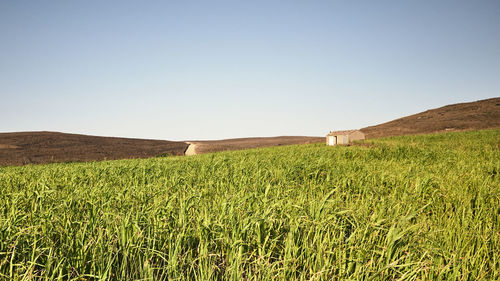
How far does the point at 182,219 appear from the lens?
7.37 feet

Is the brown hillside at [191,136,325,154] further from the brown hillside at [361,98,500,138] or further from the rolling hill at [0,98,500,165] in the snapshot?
the brown hillside at [361,98,500,138]

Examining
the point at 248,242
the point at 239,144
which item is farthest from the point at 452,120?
the point at 248,242

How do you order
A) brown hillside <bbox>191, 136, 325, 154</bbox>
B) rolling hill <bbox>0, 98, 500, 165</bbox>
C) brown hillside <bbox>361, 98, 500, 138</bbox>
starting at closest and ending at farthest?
rolling hill <bbox>0, 98, 500, 165</bbox> < brown hillside <bbox>191, 136, 325, 154</bbox> < brown hillside <bbox>361, 98, 500, 138</bbox>

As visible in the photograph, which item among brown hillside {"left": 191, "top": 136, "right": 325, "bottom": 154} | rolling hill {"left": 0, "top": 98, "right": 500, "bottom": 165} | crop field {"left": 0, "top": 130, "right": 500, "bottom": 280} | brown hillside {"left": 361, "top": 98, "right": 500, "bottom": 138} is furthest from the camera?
brown hillside {"left": 361, "top": 98, "right": 500, "bottom": 138}

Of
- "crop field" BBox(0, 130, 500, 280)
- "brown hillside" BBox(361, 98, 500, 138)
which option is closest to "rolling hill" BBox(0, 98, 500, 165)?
"brown hillside" BBox(361, 98, 500, 138)

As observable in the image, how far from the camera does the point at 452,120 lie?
42938 millimetres

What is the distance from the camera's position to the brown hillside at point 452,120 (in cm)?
3744

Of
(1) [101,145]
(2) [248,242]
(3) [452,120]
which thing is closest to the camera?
(2) [248,242]

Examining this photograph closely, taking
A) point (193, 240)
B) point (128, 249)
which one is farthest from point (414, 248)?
point (128, 249)

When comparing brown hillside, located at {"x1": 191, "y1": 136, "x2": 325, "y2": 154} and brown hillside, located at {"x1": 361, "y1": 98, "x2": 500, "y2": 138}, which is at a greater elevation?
brown hillside, located at {"x1": 361, "y1": 98, "x2": 500, "y2": 138}

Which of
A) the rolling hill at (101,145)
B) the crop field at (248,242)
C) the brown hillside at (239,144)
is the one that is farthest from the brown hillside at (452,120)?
the crop field at (248,242)

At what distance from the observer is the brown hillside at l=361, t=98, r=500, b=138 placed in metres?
37.4

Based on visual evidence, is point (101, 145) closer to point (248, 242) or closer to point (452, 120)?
point (248, 242)

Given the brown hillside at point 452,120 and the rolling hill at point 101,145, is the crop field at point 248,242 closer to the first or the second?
the rolling hill at point 101,145
